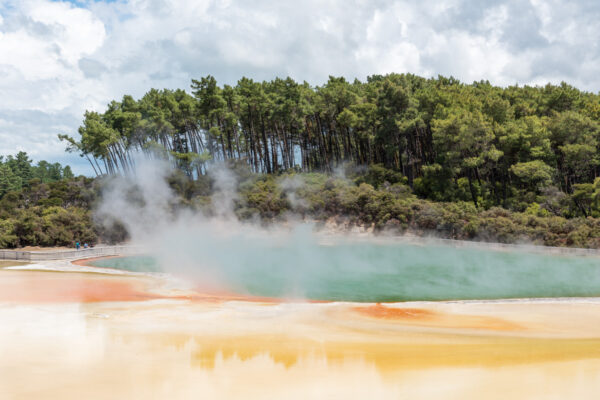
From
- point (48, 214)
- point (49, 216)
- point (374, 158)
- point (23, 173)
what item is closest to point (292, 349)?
point (49, 216)

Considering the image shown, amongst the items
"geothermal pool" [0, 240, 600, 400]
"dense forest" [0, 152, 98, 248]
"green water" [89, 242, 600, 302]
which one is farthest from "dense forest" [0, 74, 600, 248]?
"geothermal pool" [0, 240, 600, 400]

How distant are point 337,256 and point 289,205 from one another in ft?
43.7

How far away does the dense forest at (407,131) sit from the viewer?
113 feet

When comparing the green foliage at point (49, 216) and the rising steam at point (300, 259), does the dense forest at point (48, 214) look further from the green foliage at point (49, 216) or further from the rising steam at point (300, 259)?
the rising steam at point (300, 259)

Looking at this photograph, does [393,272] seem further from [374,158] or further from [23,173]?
[23,173]

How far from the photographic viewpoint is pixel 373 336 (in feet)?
38.8

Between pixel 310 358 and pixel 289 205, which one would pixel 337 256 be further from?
pixel 310 358

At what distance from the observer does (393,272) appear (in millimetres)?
23047

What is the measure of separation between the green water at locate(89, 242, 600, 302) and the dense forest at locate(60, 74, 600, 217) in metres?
9.63

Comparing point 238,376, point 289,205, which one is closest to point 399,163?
point 289,205

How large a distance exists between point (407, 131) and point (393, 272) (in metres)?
21.8

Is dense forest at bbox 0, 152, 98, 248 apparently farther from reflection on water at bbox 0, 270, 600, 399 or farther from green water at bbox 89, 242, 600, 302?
reflection on water at bbox 0, 270, 600, 399

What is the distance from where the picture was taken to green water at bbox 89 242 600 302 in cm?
1827

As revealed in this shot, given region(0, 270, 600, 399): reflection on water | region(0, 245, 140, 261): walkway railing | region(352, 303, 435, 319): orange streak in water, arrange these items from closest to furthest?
region(0, 270, 600, 399): reflection on water → region(352, 303, 435, 319): orange streak in water → region(0, 245, 140, 261): walkway railing
